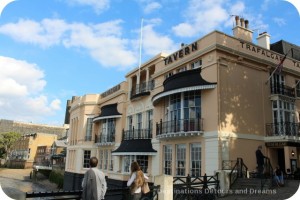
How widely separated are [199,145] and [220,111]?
2.47m

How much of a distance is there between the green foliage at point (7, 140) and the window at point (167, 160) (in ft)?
206

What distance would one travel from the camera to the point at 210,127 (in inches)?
662

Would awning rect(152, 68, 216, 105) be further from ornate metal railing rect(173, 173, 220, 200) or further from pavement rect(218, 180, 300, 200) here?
pavement rect(218, 180, 300, 200)

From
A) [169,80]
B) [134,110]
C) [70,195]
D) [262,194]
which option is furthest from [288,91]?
[70,195]

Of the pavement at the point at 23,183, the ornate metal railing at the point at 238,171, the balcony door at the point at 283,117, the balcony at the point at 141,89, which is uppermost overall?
the balcony at the point at 141,89

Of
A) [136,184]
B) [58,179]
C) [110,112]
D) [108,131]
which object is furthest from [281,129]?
[58,179]

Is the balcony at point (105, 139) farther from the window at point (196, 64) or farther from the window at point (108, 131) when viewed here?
the window at point (196, 64)

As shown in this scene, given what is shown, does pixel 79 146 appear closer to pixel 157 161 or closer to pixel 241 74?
pixel 157 161

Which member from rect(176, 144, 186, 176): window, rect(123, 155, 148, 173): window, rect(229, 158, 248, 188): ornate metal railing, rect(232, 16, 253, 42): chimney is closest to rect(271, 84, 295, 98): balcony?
rect(232, 16, 253, 42): chimney

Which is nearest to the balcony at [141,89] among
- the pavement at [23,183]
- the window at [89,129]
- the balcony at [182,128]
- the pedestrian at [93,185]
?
the balcony at [182,128]

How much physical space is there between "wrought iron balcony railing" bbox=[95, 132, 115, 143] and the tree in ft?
166

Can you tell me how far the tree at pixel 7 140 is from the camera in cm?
7238

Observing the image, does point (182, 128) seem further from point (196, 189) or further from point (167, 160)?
point (196, 189)

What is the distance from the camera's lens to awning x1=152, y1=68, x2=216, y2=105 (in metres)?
17.2
